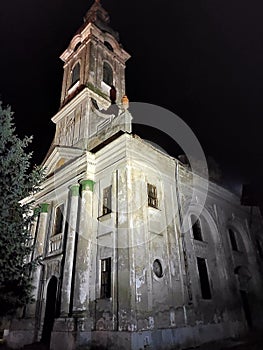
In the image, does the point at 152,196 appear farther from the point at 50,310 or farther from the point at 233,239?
the point at 233,239

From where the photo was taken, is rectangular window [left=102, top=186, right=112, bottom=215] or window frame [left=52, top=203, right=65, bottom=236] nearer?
rectangular window [left=102, top=186, right=112, bottom=215]

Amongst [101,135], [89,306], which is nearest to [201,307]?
[89,306]

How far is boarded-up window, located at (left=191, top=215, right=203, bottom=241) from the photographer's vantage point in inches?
602

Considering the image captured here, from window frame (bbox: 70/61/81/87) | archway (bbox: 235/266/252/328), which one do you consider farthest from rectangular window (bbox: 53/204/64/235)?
archway (bbox: 235/266/252/328)

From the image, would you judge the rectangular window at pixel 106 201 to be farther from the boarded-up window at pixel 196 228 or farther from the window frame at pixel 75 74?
the window frame at pixel 75 74

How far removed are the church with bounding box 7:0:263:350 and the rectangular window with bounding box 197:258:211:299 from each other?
0.06 m

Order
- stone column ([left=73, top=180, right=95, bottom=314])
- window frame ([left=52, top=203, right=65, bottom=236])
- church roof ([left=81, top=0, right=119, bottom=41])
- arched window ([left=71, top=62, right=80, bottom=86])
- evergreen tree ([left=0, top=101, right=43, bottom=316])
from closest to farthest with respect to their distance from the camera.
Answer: evergreen tree ([left=0, top=101, right=43, bottom=316])
stone column ([left=73, top=180, right=95, bottom=314])
window frame ([left=52, top=203, right=65, bottom=236])
arched window ([left=71, top=62, right=80, bottom=86])
church roof ([left=81, top=0, right=119, bottom=41])

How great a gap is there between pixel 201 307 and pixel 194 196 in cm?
604

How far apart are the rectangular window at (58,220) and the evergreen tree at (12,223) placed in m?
4.00

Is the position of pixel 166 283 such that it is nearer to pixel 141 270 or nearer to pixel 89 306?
pixel 141 270

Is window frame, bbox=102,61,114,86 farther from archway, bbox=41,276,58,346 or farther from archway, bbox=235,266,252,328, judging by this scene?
archway, bbox=235,266,252,328

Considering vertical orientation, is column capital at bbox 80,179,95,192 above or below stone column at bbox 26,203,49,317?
above

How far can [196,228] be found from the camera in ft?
51.1

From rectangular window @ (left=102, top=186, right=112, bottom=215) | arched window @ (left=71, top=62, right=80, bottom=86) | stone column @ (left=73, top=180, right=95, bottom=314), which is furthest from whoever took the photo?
arched window @ (left=71, top=62, right=80, bottom=86)
